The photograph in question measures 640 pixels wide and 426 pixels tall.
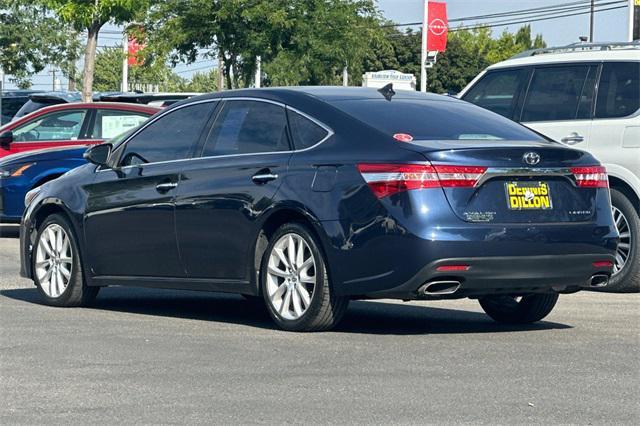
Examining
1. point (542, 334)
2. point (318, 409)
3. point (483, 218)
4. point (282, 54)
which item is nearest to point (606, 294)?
point (542, 334)

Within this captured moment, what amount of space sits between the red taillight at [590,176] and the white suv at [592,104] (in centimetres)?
311

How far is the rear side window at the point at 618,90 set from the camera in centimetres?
1210

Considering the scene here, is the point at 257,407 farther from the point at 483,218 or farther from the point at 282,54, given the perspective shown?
the point at 282,54

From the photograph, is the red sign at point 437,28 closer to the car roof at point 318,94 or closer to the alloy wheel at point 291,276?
the car roof at point 318,94

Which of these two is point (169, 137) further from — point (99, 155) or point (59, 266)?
point (59, 266)

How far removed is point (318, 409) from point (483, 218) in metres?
2.33

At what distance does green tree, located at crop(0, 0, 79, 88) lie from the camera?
67750mm

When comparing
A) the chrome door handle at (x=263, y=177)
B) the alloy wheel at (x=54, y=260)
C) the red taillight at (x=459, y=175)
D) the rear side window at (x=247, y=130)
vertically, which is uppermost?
the rear side window at (x=247, y=130)

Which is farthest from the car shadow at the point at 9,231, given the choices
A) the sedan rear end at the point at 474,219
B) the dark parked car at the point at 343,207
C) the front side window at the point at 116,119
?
the sedan rear end at the point at 474,219

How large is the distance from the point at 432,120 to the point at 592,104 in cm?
369

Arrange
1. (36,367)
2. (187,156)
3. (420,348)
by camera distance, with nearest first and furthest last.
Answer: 1. (36,367)
2. (420,348)
3. (187,156)

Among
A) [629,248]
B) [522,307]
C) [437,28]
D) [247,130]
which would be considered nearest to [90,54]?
[437,28]

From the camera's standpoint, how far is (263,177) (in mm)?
9023

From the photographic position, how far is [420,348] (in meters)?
8.22
